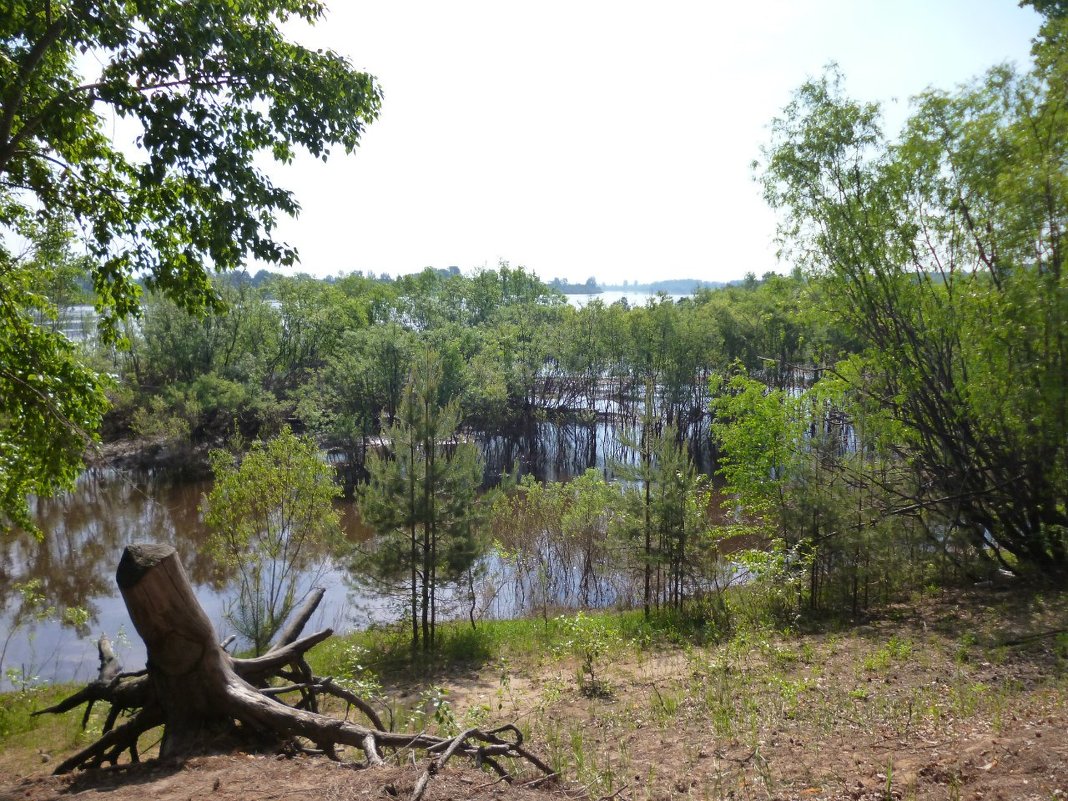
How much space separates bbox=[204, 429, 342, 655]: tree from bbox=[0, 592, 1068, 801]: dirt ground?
17.9 ft

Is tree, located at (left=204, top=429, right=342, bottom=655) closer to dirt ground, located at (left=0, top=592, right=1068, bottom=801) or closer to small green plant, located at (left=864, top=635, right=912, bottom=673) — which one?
dirt ground, located at (left=0, top=592, right=1068, bottom=801)

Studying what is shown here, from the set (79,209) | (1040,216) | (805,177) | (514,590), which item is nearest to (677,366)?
(514,590)

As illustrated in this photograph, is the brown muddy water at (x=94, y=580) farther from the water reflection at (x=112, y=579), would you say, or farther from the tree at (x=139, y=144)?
the tree at (x=139, y=144)

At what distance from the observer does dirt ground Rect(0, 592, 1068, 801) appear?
4535mm

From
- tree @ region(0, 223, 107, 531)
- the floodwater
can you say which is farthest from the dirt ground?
the floodwater

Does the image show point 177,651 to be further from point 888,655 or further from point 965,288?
point 965,288

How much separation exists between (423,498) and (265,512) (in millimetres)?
3285

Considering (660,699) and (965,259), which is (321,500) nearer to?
(660,699)

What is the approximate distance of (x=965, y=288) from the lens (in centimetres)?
1205

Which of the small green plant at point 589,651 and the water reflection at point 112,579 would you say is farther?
the water reflection at point 112,579

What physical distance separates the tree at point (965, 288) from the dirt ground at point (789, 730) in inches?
73.3

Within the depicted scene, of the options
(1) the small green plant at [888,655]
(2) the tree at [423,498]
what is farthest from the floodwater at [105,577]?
(1) the small green plant at [888,655]

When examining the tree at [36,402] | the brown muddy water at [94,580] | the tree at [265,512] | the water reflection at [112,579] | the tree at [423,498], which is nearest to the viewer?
the tree at [36,402]

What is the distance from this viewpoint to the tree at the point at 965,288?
8953 mm
